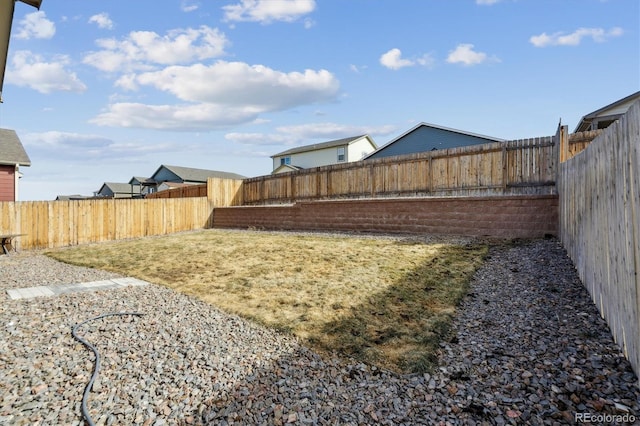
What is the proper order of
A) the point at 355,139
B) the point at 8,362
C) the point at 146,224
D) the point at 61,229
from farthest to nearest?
the point at 355,139
the point at 146,224
the point at 61,229
the point at 8,362

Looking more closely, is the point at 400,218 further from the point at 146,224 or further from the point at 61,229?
the point at 61,229

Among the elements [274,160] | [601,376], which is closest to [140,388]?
[601,376]

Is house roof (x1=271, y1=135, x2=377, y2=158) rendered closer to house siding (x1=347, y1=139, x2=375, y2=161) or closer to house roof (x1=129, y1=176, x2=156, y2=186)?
house siding (x1=347, y1=139, x2=375, y2=161)

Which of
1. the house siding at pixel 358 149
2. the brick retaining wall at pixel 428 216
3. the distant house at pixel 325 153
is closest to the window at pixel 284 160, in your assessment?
the distant house at pixel 325 153

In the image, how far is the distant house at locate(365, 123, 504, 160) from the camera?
58.5 ft

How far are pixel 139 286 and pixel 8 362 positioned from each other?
2.47 metres

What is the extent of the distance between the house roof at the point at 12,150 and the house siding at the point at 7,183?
448 millimetres

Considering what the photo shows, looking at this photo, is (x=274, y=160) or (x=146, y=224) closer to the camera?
(x=146, y=224)

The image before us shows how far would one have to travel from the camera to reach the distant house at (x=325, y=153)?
2898 centimetres

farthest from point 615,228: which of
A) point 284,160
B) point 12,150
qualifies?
point 284,160

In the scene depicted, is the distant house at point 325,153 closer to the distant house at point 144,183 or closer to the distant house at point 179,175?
the distant house at point 179,175

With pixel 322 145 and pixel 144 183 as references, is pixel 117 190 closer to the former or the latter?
pixel 144 183

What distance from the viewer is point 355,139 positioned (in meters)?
29.2

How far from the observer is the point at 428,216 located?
382 inches
